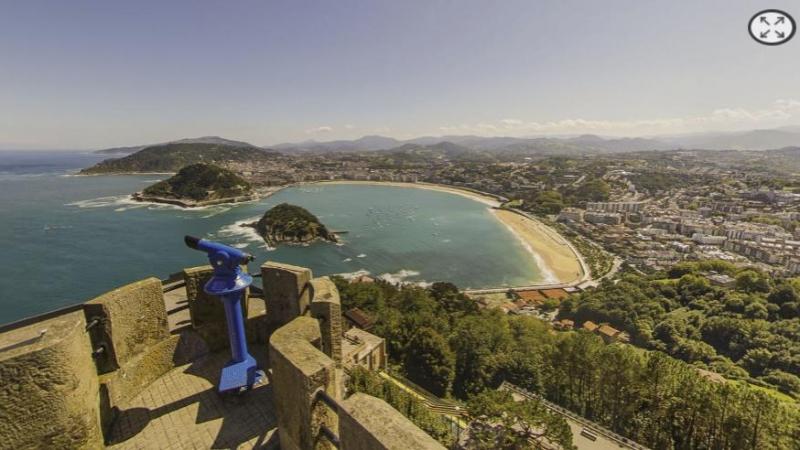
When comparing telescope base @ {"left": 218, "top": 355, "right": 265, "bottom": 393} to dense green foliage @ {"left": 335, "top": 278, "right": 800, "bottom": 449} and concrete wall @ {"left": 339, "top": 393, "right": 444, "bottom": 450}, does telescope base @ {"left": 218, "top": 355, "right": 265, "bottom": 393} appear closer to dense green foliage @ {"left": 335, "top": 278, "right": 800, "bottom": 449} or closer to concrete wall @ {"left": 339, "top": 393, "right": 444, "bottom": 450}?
concrete wall @ {"left": 339, "top": 393, "right": 444, "bottom": 450}

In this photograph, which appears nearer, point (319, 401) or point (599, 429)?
point (319, 401)

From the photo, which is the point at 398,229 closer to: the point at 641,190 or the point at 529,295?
the point at 529,295

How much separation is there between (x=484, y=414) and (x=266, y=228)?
150ft

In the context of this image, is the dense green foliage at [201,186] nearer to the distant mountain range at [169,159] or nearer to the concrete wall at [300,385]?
the distant mountain range at [169,159]

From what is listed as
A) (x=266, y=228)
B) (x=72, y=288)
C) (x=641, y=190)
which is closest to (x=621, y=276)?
(x=266, y=228)

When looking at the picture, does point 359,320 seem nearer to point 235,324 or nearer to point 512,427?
point 512,427

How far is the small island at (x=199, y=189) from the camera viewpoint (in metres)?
73.4

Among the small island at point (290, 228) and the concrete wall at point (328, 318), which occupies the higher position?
the concrete wall at point (328, 318)

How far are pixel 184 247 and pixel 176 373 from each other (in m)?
44.0

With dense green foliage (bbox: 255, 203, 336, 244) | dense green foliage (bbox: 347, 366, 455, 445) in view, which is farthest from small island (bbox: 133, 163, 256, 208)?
dense green foliage (bbox: 347, 366, 455, 445)

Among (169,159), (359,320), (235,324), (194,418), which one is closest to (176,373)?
(194,418)

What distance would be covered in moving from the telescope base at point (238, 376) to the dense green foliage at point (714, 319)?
76.1 ft

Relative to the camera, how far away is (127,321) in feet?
16.4

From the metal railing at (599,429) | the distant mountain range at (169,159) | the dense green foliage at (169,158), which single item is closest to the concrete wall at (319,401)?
the metal railing at (599,429)
